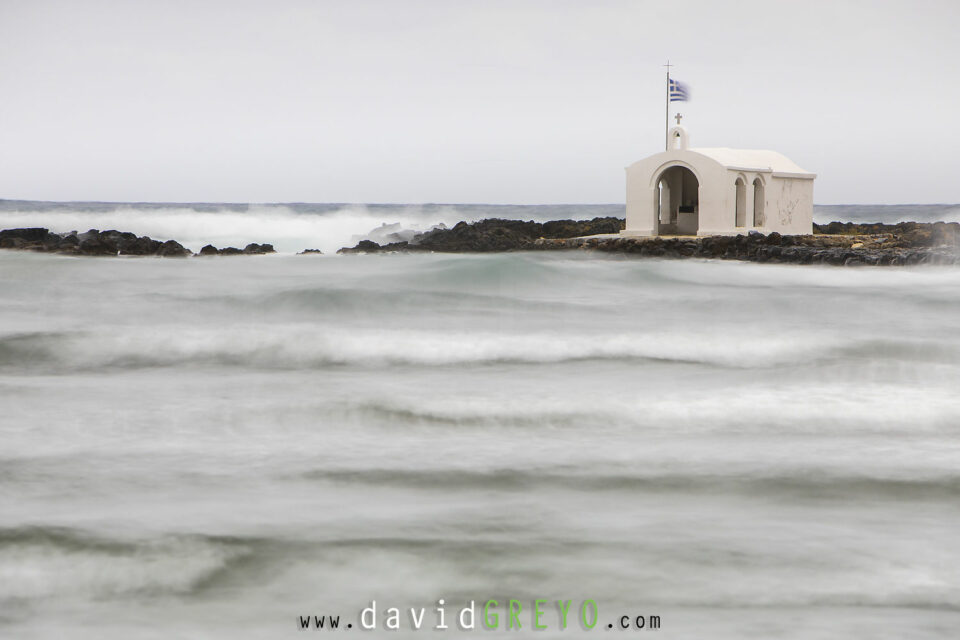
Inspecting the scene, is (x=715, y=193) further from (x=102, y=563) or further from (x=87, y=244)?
(x=102, y=563)

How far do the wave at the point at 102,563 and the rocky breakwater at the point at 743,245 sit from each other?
18.0 m

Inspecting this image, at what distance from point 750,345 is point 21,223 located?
42.0 m

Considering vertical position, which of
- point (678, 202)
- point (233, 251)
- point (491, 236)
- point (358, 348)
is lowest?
point (358, 348)

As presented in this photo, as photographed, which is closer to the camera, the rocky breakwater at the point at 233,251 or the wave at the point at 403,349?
the wave at the point at 403,349

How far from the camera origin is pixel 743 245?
21.2 meters

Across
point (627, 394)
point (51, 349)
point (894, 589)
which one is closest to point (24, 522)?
point (894, 589)

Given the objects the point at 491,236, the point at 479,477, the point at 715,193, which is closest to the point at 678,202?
the point at 715,193

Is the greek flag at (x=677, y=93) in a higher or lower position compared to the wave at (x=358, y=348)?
higher

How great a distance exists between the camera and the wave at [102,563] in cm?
377

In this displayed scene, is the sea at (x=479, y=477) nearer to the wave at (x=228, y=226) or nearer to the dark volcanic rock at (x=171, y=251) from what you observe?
the dark volcanic rock at (x=171, y=251)

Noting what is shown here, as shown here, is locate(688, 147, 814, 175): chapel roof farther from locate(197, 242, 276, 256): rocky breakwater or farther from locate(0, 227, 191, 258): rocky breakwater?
locate(0, 227, 191, 258): rocky breakwater

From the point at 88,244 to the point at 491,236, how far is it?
33.2 feet

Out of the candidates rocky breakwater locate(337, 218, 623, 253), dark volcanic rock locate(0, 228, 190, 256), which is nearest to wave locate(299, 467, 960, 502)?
dark volcanic rock locate(0, 228, 190, 256)

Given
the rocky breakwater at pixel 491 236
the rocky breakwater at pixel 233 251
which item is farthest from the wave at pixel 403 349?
the rocky breakwater at pixel 491 236
